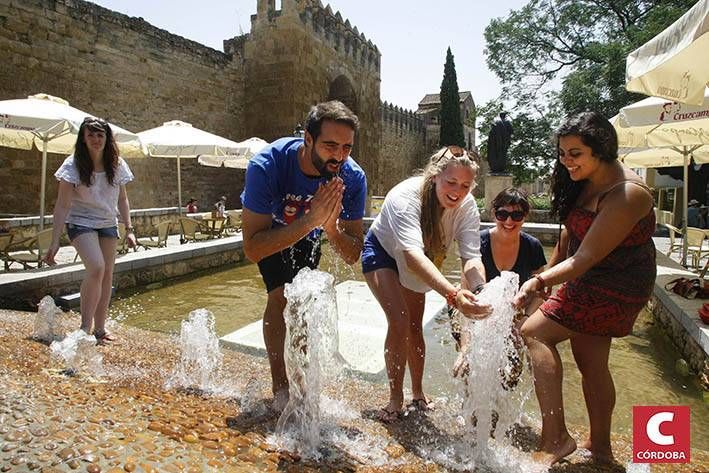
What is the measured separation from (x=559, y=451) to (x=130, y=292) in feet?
18.3

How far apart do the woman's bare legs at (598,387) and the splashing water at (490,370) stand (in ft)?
1.09

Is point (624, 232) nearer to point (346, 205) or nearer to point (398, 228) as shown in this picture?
point (398, 228)

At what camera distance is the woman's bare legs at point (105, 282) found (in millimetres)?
3597

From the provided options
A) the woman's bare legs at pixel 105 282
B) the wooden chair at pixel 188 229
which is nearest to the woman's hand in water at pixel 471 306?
the woman's bare legs at pixel 105 282

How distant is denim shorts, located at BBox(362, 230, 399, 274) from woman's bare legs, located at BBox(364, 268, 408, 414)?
31 millimetres

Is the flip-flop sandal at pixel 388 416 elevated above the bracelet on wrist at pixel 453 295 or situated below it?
below

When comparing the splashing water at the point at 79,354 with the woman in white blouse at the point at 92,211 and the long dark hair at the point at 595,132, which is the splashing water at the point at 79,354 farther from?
the long dark hair at the point at 595,132

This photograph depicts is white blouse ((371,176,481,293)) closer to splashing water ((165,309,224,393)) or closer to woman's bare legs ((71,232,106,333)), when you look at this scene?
splashing water ((165,309,224,393))

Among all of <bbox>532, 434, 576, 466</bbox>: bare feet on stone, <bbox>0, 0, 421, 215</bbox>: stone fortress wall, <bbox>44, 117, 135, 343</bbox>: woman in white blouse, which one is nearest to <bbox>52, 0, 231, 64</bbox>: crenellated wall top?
<bbox>0, 0, 421, 215</bbox>: stone fortress wall

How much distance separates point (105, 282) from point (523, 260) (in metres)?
3.04

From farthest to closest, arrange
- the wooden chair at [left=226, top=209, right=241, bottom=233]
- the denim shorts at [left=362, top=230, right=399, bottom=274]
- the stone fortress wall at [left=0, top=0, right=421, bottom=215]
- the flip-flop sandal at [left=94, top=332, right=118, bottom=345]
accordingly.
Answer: the wooden chair at [left=226, top=209, right=241, bottom=233] → the stone fortress wall at [left=0, top=0, right=421, bottom=215] → the flip-flop sandal at [left=94, top=332, right=118, bottom=345] → the denim shorts at [left=362, top=230, right=399, bottom=274]

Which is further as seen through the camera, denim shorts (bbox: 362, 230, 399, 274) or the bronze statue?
the bronze statue

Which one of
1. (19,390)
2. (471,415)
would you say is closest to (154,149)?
(19,390)

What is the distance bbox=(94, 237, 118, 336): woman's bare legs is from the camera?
3.60 m
